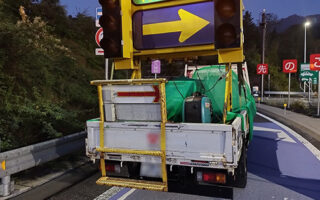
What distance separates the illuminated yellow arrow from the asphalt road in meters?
2.63

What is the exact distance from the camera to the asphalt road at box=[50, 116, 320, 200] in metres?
4.37

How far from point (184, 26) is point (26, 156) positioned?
10.8ft

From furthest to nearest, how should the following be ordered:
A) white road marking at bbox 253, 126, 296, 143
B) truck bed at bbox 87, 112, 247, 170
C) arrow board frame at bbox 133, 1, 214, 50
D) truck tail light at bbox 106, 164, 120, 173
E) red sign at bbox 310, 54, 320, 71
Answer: red sign at bbox 310, 54, 320, 71 → white road marking at bbox 253, 126, 296, 143 → arrow board frame at bbox 133, 1, 214, 50 → truck tail light at bbox 106, 164, 120, 173 → truck bed at bbox 87, 112, 247, 170

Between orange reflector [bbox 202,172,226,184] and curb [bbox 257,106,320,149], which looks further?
curb [bbox 257,106,320,149]

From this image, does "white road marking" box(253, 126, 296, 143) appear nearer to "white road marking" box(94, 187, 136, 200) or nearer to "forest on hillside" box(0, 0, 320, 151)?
"forest on hillside" box(0, 0, 320, 151)

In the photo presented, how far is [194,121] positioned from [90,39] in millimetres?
17848

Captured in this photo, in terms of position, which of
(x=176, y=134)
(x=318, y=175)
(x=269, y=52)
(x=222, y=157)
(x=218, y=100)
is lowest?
(x=318, y=175)

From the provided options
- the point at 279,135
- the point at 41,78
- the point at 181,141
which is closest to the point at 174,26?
the point at 181,141

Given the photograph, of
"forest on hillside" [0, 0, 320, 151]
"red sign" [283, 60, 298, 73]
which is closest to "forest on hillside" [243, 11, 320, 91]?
"red sign" [283, 60, 298, 73]

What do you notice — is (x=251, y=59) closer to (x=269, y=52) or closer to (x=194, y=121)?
(x=269, y=52)

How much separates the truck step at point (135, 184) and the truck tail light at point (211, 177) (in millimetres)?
480

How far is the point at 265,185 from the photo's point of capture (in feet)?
15.8

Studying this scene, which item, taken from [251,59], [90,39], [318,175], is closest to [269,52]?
[251,59]

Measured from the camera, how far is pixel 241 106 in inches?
220
